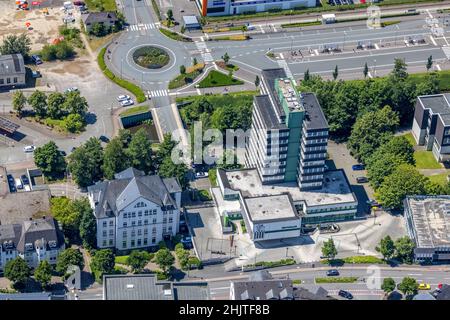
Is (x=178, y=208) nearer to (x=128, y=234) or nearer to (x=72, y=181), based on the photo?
(x=128, y=234)

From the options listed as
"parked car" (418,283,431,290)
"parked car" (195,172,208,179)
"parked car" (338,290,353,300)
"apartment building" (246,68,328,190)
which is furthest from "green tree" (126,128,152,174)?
"parked car" (418,283,431,290)

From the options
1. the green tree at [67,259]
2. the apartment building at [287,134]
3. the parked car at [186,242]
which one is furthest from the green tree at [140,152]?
the green tree at [67,259]

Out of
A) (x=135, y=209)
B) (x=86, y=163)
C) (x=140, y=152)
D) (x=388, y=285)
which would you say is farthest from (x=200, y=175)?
(x=388, y=285)

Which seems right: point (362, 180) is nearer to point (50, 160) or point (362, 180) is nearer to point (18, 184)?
point (50, 160)

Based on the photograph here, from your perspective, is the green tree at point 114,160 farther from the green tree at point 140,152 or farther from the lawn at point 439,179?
the lawn at point 439,179

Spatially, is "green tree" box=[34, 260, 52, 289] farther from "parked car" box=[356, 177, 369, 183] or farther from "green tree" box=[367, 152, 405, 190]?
"green tree" box=[367, 152, 405, 190]
